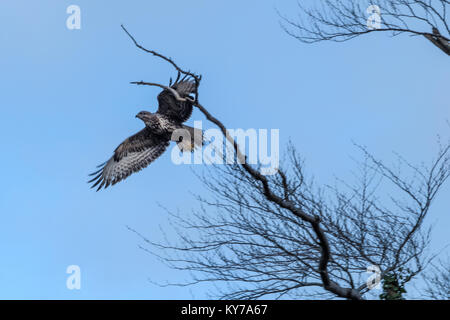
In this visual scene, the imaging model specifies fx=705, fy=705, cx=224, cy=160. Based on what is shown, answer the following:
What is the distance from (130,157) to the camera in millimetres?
13000

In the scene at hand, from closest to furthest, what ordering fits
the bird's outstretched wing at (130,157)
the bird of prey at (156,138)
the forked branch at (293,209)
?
1. the forked branch at (293,209)
2. the bird of prey at (156,138)
3. the bird's outstretched wing at (130,157)

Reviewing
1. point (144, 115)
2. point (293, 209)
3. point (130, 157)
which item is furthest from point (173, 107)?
point (293, 209)

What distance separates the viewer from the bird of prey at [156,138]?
11.4 meters

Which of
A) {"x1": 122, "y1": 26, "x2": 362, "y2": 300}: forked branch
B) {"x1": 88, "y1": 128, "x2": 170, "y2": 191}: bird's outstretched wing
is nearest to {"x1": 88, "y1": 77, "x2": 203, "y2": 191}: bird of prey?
{"x1": 88, "y1": 128, "x2": 170, "y2": 191}: bird's outstretched wing

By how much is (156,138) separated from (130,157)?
77 centimetres

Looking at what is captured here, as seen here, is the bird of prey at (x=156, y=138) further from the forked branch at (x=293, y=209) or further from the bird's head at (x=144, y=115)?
the forked branch at (x=293, y=209)

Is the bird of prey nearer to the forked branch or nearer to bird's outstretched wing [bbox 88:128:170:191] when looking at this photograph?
bird's outstretched wing [bbox 88:128:170:191]

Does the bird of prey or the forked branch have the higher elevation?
the bird of prey

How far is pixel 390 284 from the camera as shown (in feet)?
31.7

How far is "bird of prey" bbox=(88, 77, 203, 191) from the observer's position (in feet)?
37.5

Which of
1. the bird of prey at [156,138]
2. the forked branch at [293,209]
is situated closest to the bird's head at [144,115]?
the bird of prey at [156,138]

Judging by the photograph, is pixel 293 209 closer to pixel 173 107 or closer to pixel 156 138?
pixel 173 107
